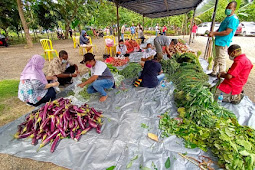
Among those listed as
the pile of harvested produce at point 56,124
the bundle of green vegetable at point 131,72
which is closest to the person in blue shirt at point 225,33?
the bundle of green vegetable at point 131,72

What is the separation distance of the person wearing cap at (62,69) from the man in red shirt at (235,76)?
Answer: 133 inches

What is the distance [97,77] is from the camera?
304cm

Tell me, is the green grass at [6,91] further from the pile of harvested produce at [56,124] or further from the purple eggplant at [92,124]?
the purple eggplant at [92,124]

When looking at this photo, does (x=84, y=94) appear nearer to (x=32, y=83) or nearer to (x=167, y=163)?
(x=32, y=83)

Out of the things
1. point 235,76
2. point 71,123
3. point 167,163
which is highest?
point 235,76

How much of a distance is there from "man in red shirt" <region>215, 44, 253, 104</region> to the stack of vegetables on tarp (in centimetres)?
60

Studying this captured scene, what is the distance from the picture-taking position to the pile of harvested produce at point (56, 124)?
209 cm

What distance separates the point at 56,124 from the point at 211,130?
2212 millimetres

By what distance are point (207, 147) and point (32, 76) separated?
9.71ft

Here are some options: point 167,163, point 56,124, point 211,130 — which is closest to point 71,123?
point 56,124

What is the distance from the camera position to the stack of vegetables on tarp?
1.55 m

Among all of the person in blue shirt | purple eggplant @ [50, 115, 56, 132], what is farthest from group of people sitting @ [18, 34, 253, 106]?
the person in blue shirt

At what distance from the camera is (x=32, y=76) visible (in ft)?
8.27

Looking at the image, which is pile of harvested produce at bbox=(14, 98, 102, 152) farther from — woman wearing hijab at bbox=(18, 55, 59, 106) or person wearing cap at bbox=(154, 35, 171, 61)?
person wearing cap at bbox=(154, 35, 171, 61)
